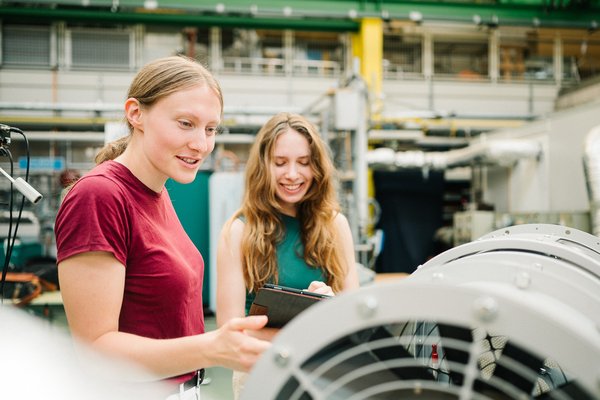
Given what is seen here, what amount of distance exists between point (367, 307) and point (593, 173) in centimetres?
367

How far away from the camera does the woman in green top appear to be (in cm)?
111

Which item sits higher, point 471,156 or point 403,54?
point 403,54

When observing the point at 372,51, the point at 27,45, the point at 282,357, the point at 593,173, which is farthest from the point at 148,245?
the point at 27,45

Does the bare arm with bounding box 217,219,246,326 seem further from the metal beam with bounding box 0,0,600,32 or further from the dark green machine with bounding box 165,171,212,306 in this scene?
the metal beam with bounding box 0,0,600,32

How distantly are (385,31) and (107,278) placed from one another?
23.1ft

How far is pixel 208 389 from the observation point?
244cm

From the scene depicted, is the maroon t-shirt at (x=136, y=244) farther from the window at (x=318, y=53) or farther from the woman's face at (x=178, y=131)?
the window at (x=318, y=53)

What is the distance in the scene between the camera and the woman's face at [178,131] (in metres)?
0.71

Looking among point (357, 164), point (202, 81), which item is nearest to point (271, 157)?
point (202, 81)

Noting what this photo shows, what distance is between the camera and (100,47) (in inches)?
265

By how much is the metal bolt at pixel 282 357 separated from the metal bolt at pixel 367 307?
75 mm

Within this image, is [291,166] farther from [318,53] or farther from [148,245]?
[318,53]

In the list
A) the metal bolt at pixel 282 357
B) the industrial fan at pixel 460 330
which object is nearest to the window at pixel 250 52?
the industrial fan at pixel 460 330

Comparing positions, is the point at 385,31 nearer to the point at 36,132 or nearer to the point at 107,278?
the point at 36,132
